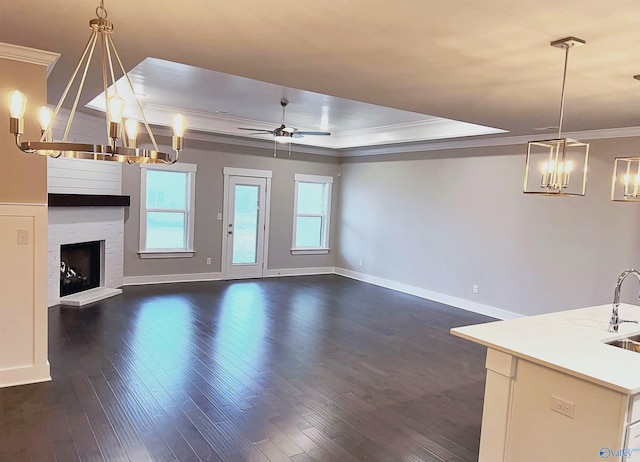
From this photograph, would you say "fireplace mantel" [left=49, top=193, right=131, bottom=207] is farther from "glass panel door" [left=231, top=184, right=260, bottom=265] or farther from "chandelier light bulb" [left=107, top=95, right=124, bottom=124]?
"chandelier light bulb" [left=107, top=95, right=124, bottom=124]

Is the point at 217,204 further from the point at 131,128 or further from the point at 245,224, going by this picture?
the point at 131,128

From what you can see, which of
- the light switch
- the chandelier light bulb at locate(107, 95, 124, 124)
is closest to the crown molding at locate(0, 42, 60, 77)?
the light switch

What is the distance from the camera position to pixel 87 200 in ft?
20.4

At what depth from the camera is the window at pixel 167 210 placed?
7491mm

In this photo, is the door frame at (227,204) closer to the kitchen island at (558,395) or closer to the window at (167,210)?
the window at (167,210)

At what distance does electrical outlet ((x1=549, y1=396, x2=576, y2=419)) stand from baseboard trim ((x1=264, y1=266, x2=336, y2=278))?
7.02 m

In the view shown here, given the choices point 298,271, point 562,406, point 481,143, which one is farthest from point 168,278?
point 562,406

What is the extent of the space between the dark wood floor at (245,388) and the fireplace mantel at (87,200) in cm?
137

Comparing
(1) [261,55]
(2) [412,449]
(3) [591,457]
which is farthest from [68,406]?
(3) [591,457]

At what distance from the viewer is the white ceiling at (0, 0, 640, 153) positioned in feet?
7.29

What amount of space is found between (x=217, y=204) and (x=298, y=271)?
2.26m

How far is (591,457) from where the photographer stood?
205cm

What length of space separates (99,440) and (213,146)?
19.5 feet

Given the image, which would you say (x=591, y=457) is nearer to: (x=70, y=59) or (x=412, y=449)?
(x=412, y=449)
